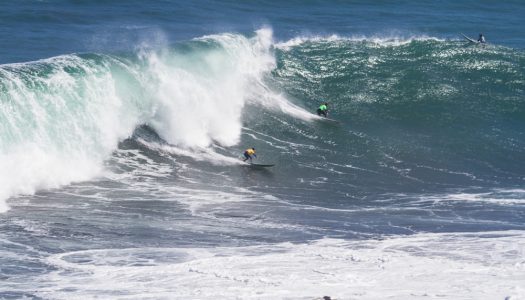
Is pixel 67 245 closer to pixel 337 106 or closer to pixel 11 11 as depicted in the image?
pixel 337 106

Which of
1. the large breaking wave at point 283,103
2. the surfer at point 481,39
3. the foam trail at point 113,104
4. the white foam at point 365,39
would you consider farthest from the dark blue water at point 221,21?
the foam trail at point 113,104

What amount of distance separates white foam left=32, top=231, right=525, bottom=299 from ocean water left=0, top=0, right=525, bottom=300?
7 centimetres

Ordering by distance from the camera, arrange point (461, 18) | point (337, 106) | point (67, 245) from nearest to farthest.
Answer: point (67, 245) → point (337, 106) → point (461, 18)

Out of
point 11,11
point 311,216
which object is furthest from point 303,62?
point 311,216

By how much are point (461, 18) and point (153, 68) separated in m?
29.9

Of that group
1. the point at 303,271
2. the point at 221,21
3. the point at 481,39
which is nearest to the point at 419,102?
the point at 481,39

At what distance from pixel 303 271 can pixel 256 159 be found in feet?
41.6

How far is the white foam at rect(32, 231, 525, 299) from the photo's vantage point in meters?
19.9

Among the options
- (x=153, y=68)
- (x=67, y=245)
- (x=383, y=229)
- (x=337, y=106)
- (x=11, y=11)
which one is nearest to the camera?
(x=67, y=245)

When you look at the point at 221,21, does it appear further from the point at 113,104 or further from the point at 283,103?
the point at 113,104

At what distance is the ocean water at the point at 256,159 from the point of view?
70.4ft

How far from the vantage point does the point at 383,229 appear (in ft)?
84.8

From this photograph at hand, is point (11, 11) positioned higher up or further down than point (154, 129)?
higher up

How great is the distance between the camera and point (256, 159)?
33.8 metres
